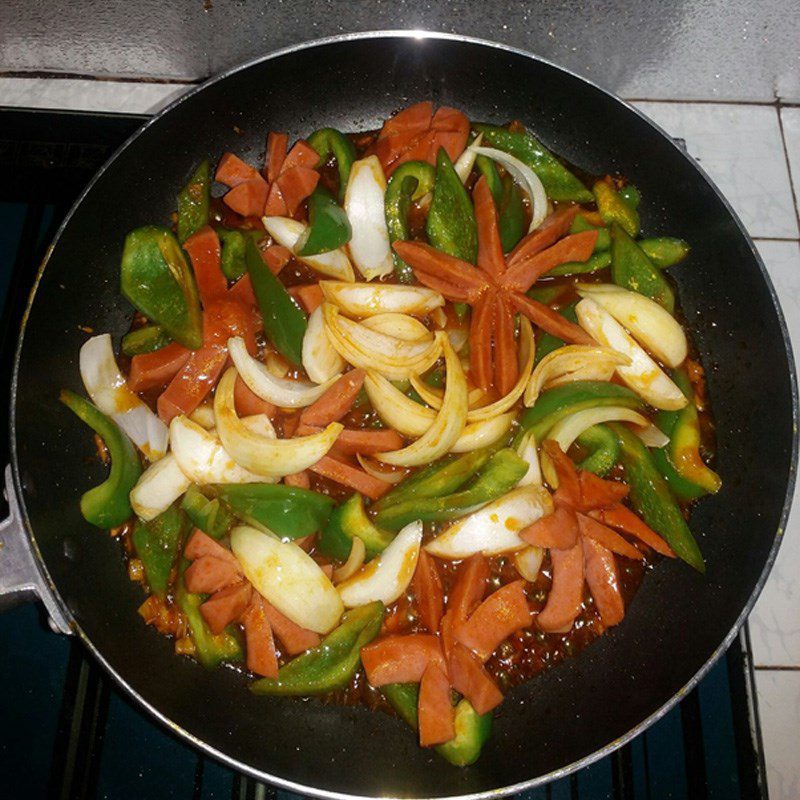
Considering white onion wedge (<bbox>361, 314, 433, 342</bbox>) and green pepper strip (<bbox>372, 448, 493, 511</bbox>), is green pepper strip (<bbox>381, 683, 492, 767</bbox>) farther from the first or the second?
white onion wedge (<bbox>361, 314, 433, 342</bbox>)

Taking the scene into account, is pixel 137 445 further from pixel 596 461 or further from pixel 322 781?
pixel 596 461

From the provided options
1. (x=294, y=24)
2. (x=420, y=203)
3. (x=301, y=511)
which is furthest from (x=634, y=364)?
(x=294, y=24)

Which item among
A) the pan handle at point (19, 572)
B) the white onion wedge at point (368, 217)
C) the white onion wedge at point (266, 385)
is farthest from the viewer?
the white onion wedge at point (368, 217)

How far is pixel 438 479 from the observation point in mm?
1135

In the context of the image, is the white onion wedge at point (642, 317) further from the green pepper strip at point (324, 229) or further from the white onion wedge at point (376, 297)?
the green pepper strip at point (324, 229)

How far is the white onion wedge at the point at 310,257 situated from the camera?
1.26 m

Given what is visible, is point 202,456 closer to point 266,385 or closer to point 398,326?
point 266,385

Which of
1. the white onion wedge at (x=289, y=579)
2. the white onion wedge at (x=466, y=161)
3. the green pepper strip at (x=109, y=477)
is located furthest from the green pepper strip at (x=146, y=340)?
the white onion wedge at (x=466, y=161)

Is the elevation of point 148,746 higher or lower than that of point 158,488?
lower

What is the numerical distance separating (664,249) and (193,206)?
2.71 feet

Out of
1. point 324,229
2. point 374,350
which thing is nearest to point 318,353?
point 374,350

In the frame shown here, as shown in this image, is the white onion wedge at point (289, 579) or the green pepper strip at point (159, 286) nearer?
the white onion wedge at point (289, 579)

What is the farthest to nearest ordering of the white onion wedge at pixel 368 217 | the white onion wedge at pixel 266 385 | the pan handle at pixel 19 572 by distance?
1. the white onion wedge at pixel 368 217
2. the white onion wedge at pixel 266 385
3. the pan handle at pixel 19 572

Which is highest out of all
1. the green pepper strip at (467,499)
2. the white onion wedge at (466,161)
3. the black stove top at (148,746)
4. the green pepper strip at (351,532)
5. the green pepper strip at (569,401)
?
the white onion wedge at (466,161)
